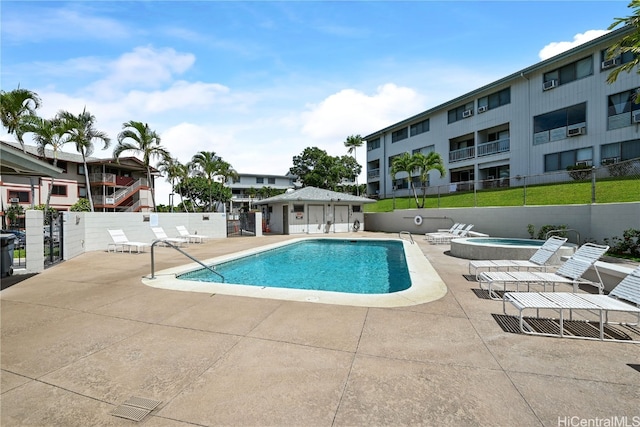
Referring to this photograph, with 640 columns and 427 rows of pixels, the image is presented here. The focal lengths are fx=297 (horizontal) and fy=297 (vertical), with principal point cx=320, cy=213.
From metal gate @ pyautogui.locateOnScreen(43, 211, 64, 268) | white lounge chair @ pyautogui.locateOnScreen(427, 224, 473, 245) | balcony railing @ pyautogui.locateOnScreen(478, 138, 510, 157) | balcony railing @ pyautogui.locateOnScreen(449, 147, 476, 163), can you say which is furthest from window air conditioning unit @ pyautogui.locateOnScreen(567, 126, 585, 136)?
metal gate @ pyautogui.locateOnScreen(43, 211, 64, 268)

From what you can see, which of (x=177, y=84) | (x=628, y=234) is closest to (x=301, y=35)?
(x=177, y=84)

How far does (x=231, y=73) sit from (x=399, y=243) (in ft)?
39.1

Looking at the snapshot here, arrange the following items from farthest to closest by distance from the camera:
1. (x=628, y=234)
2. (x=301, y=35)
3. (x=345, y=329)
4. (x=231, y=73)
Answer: (x=231, y=73)
(x=301, y=35)
(x=628, y=234)
(x=345, y=329)

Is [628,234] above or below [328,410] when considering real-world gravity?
above

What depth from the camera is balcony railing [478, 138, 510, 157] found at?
81.2 feet

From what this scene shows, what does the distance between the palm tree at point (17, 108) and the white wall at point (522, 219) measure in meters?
25.4

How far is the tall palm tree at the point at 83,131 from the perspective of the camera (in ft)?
68.4

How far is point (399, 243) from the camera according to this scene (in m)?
16.8

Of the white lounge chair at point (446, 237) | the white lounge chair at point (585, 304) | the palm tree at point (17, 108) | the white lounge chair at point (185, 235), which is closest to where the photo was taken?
the white lounge chair at point (585, 304)

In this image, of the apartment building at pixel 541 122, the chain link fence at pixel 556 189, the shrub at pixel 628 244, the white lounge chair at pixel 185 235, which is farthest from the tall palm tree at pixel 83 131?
the shrub at pixel 628 244

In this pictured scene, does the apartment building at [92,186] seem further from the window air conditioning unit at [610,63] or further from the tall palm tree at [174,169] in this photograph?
the window air conditioning unit at [610,63]

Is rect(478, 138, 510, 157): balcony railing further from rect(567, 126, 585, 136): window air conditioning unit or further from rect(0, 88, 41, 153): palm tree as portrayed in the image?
rect(0, 88, 41, 153): palm tree

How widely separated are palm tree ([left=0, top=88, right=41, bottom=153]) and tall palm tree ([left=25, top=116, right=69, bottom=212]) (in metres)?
0.36

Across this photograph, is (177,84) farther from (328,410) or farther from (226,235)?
(328,410)
